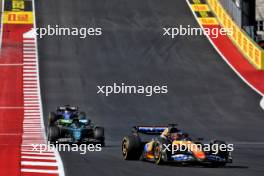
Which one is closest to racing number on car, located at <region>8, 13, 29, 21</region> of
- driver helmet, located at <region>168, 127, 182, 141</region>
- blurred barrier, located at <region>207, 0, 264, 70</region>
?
blurred barrier, located at <region>207, 0, 264, 70</region>

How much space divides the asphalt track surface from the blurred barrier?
2.07m

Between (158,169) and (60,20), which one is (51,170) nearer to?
(158,169)

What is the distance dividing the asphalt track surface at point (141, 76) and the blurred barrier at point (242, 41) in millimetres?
2072

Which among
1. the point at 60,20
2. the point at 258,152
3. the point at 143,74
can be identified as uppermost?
the point at 60,20

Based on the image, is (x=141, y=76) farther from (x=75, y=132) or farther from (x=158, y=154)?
(x=158, y=154)

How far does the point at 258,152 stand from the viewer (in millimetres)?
24859

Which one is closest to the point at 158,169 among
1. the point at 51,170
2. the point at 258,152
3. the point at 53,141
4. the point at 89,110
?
the point at 51,170

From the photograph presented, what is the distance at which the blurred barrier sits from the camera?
50.2m

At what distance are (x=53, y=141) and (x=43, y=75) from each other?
57.7 ft

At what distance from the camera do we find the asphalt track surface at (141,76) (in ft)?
112

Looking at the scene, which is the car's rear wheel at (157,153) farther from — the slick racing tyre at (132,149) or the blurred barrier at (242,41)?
the blurred barrier at (242,41)

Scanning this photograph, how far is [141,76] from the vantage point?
45406 millimetres

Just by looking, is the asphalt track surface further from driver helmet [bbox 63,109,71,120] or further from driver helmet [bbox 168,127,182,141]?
driver helmet [bbox 63,109,71,120]

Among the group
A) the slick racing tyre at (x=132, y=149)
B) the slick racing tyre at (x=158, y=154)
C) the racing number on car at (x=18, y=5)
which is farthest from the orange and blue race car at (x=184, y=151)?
the racing number on car at (x=18, y=5)
